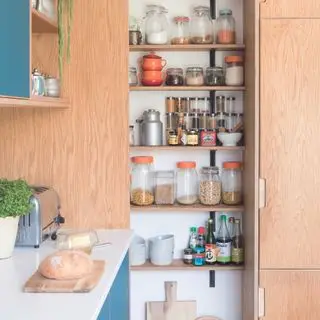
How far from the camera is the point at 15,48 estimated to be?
5.97 ft

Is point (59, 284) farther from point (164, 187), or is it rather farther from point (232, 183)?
point (232, 183)

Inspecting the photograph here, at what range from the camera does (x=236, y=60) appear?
2.95 m

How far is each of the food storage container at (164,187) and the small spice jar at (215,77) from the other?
552 millimetres

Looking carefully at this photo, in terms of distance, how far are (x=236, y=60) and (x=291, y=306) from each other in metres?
1.29

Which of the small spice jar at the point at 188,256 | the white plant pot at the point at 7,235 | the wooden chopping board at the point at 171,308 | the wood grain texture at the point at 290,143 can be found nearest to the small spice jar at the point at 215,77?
the wood grain texture at the point at 290,143

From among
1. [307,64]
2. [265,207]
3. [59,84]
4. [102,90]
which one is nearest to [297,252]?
[265,207]

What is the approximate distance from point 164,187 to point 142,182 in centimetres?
12

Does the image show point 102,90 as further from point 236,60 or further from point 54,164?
point 236,60

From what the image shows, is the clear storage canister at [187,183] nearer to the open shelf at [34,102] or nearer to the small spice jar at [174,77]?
the small spice jar at [174,77]

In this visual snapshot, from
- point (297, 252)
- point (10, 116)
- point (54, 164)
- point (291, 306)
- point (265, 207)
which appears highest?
point (10, 116)

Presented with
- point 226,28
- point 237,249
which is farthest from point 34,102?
point 237,249

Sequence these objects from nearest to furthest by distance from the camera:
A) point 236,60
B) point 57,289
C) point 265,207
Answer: point 57,289, point 265,207, point 236,60

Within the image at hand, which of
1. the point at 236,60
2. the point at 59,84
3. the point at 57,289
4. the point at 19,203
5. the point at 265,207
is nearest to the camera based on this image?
the point at 57,289

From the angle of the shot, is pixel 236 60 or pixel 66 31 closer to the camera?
pixel 66 31
